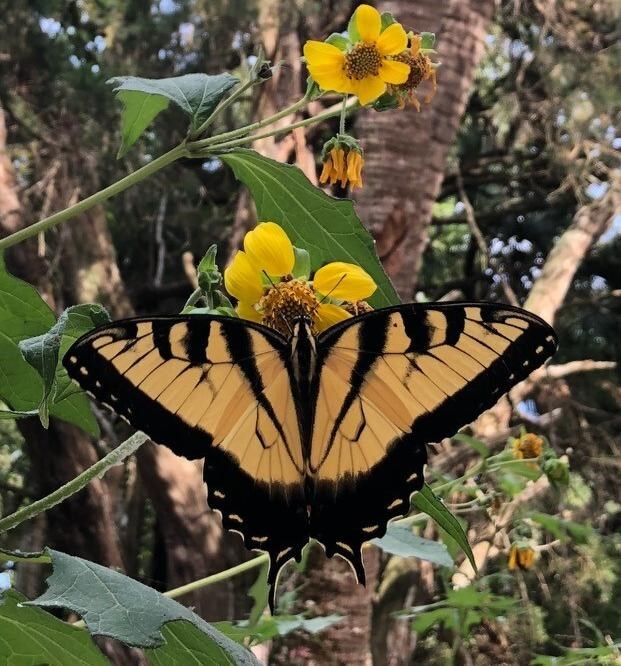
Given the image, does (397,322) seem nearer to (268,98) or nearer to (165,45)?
(268,98)

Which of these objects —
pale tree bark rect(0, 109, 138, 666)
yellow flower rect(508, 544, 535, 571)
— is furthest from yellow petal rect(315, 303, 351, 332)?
pale tree bark rect(0, 109, 138, 666)

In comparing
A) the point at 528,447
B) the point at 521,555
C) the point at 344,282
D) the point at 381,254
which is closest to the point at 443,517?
the point at 344,282

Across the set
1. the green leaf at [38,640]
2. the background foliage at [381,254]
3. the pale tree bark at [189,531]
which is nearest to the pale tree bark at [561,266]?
the background foliage at [381,254]

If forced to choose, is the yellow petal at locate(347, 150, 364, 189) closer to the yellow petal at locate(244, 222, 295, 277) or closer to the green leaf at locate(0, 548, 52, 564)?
the yellow petal at locate(244, 222, 295, 277)

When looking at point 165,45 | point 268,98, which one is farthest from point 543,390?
point 165,45

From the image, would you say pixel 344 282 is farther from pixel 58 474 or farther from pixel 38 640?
pixel 58 474

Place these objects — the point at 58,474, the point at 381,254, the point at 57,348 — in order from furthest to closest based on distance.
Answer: the point at 58,474
the point at 381,254
the point at 57,348

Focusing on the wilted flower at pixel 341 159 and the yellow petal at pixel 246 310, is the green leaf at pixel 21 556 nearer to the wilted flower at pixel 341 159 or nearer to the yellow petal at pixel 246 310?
the yellow petal at pixel 246 310
